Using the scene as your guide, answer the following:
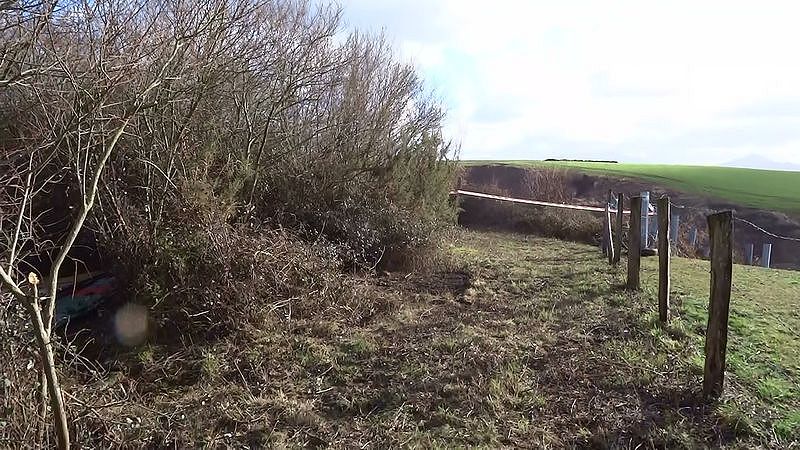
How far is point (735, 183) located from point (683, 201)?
9747 millimetres

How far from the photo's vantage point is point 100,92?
4141 mm

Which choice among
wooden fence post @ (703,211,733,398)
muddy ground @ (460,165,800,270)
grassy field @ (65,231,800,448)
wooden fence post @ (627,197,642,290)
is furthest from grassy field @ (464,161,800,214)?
wooden fence post @ (703,211,733,398)

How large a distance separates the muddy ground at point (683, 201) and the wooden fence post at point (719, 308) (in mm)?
13715

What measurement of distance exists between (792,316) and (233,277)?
6.51m

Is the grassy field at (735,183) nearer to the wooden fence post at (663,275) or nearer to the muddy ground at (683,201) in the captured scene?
the muddy ground at (683,201)

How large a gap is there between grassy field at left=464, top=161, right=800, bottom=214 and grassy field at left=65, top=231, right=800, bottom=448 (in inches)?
912

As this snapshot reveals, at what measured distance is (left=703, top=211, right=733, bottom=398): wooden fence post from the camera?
4.37 meters

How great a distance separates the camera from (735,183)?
33.7 metres

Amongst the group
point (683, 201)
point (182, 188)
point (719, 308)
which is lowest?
point (683, 201)

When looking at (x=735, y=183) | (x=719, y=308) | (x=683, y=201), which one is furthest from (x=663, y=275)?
(x=735, y=183)

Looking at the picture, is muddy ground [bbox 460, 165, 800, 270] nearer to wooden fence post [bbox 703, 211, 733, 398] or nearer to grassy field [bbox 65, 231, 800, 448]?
grassy field [bbox 65, 231, 800, 448]

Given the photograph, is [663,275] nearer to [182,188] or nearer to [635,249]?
[635,249]

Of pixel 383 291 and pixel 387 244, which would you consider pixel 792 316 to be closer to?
pixel 383 291

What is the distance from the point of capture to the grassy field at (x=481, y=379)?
413cm
